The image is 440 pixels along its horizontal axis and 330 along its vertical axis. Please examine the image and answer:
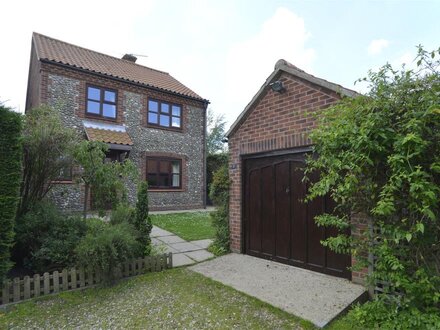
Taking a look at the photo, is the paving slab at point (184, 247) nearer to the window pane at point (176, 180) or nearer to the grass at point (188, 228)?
the grass at point (188, 228)

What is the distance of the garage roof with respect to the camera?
4.17 metres

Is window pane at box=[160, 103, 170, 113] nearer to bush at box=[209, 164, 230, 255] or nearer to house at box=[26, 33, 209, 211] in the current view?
house at box=[26, 33, 209, 211]

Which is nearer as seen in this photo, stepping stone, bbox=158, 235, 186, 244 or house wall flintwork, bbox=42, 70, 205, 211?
stepping stone, bbox=158, 235, 186, 244

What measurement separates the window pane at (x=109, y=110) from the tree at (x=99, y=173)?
7.71m

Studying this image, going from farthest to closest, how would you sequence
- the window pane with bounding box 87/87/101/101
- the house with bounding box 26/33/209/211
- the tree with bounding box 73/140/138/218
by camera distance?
the window pane with bounding box 87/87/101/101 → the house with bounding box 26/33/209/211 → the tree with bounding box 73/140/138/218

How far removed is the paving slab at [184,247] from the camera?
6.45 meters

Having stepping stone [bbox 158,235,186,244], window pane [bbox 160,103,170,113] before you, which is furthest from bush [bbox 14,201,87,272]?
window pane [bbox 160,103,170,113]

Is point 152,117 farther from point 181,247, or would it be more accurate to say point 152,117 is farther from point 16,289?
point 16,289

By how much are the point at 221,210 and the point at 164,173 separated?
8902 mm

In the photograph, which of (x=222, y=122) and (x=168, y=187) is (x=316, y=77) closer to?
(x=168, y=187)

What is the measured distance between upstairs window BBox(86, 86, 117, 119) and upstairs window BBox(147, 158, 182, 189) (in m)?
3.17

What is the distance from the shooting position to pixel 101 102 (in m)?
12.8

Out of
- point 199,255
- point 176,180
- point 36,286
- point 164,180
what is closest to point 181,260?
point 199,255

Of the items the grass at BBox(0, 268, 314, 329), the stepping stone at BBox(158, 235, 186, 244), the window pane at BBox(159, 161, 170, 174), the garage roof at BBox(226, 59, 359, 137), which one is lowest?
the grass at BBox(0, 268, 314, 329)
